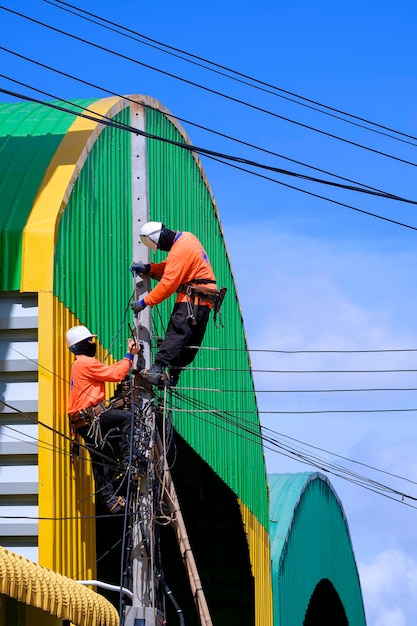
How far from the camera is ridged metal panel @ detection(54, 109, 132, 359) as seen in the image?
610 inches

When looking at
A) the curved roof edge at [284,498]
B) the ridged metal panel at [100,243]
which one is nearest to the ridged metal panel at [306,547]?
the curved roof edge at [284,498]

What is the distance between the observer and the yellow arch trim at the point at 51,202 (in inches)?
573

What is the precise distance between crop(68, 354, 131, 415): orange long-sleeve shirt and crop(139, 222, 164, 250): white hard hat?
1.44m

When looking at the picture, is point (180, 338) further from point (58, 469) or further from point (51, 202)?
point (51, 202)

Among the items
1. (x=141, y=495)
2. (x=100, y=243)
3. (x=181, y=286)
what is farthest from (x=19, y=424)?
(x=100, y=243)

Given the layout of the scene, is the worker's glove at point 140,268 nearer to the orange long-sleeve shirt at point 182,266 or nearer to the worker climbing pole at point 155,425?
the worker climbing pole at point 155,425

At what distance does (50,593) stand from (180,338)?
4.06 metres

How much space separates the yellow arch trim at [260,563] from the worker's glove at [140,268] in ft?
36.3

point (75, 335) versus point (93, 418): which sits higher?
point (75, 335)

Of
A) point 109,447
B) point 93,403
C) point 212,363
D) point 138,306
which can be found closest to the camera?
point 138,306

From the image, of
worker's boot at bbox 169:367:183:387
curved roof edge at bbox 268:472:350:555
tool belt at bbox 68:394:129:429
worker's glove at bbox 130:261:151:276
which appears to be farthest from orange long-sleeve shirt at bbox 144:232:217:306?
curved roof edge at bbox 268:472:350:555

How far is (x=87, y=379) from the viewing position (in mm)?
14695

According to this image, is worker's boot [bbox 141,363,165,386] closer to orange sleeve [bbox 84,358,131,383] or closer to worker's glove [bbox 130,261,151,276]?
orange sleeve [bbox 84,358,131,383]

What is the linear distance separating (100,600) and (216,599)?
43.6ft
